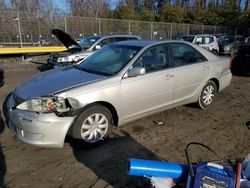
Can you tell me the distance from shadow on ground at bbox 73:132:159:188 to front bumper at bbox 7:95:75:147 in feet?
1.51

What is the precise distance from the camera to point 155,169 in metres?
2.13

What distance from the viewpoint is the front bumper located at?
11.6 ft

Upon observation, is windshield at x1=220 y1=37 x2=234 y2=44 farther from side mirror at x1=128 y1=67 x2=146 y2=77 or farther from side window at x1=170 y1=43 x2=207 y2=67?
side mirror at x1=128 y1=67 x2=146 y2=77

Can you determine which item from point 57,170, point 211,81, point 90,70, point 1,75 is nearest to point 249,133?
point 211,81

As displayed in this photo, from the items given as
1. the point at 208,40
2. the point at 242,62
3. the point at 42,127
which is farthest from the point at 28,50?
the point at 42,127

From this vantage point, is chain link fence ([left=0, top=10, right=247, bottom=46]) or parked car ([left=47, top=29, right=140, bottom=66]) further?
chain link fence ([left=0, top=10, right=247, bottom=46])

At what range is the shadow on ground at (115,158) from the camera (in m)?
3.20

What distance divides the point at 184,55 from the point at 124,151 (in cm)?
245

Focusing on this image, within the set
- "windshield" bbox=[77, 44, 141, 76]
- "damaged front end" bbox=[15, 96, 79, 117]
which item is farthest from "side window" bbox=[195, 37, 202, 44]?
"damaged front end" bbox=[15, 96, 79, 117]

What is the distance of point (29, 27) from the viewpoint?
15.9m

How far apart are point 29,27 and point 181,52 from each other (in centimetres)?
1304

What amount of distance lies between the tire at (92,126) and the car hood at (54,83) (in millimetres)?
460

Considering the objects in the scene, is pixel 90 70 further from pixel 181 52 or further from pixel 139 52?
pixel 181 52

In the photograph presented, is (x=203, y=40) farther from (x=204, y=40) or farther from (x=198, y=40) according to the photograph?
(x=198, y=40)
